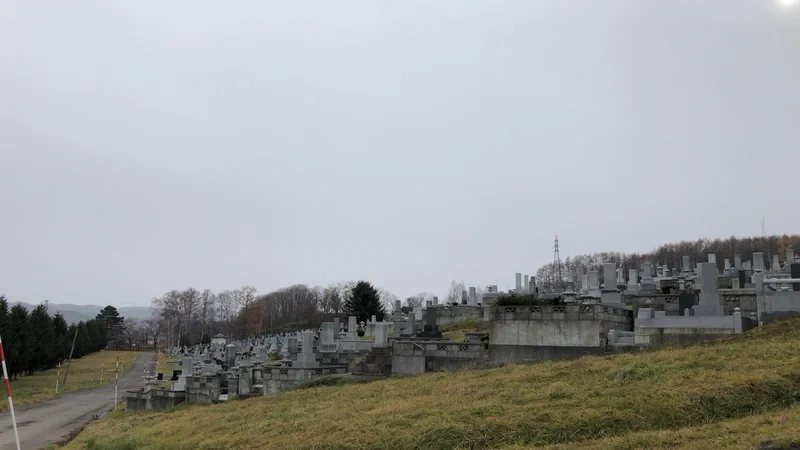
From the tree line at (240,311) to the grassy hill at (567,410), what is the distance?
2796 inches

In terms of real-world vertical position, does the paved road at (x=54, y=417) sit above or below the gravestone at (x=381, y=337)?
below

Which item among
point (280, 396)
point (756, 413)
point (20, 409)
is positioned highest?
point (756, 413)

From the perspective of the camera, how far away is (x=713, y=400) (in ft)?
31.6

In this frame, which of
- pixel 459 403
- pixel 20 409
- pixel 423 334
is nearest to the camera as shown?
pixel 459 403

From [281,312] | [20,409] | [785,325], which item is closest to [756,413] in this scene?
[785,325]

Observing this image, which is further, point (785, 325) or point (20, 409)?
point (20, 409)

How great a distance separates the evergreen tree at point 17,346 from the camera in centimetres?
3762

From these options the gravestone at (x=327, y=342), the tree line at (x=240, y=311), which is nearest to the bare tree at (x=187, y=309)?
the tree line at (x=240, y=311)

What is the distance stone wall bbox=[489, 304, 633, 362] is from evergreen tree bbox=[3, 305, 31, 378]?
33.6 m

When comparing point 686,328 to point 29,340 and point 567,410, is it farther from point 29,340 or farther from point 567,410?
point 29,340

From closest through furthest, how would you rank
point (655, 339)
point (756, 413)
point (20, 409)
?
1. point (756, 413)
2. point (655, 339)
3. point (20, 409)

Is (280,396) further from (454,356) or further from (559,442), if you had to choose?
(559,442)

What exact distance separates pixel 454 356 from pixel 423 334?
3728 millimetres

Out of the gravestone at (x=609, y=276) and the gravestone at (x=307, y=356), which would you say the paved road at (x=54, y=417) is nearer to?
the gravestone at (x=307, y=356)
